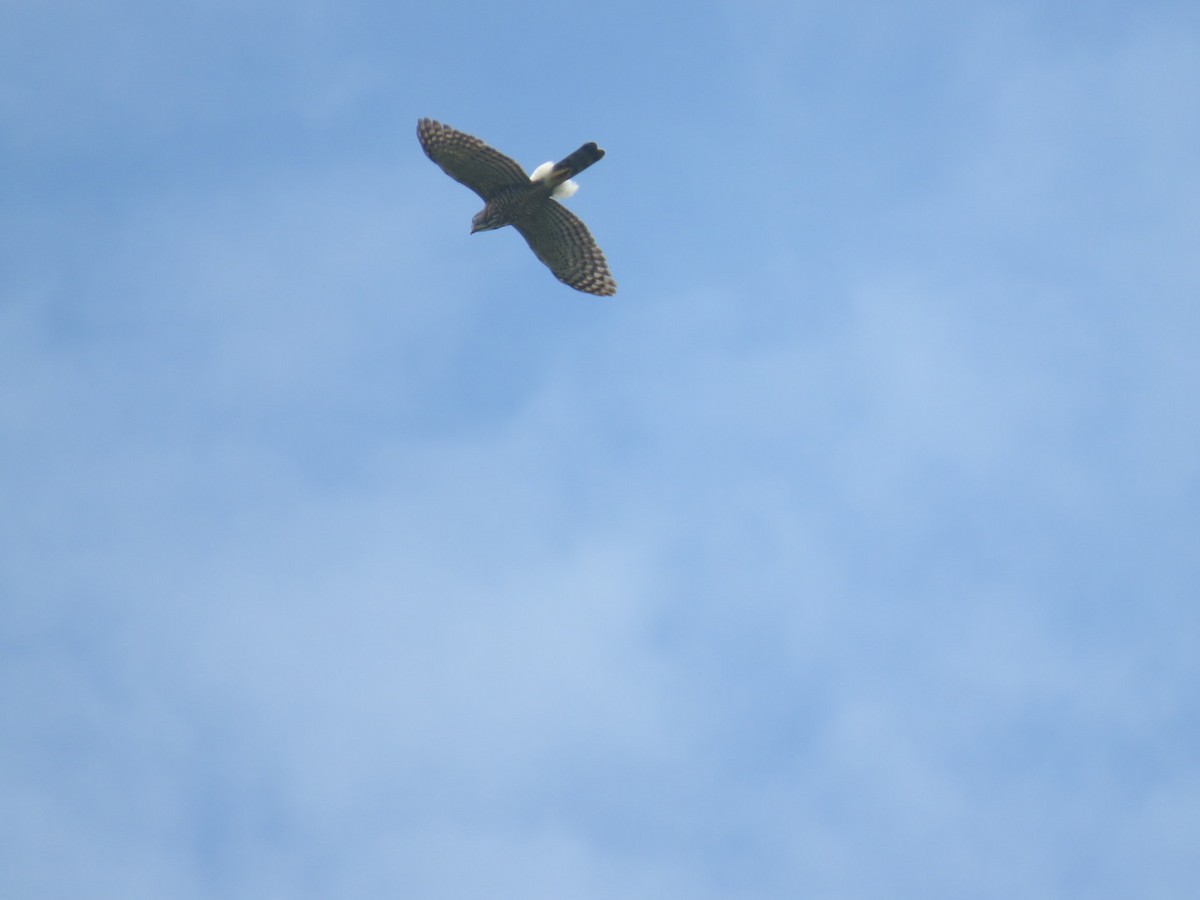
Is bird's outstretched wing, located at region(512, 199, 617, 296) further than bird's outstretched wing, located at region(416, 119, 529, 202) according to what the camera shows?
Yes

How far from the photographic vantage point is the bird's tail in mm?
22344

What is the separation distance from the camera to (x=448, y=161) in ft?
74.4

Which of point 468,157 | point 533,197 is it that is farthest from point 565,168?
point 468,157

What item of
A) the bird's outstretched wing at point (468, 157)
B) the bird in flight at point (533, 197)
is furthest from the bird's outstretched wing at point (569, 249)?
the bird's outstretched wing at point (468, 157)

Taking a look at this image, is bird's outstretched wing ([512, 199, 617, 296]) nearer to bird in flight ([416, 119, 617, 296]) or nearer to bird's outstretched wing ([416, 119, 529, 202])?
bird in flight ([416, 119, 617, 296])

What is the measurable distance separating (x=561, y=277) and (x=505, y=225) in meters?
1.25

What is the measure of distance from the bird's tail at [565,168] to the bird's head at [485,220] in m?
0.87

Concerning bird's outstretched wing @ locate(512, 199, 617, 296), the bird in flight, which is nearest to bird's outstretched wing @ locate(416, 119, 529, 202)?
the bird in flight

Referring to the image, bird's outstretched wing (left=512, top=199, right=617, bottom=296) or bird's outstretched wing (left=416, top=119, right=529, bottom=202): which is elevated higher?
bird's outstretched wing (left=512, top=199, right=617, bottom=296)

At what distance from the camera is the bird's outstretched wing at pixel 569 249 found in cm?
2336

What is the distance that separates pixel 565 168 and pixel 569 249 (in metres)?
1.54

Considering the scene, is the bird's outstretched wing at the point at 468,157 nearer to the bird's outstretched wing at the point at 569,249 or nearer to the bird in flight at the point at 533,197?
the bird in flight at the point at 533,197

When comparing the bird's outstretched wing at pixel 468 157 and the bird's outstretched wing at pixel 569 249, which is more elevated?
the bird's outstretched wing at pixel 569 249

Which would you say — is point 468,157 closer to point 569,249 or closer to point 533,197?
point 533,197
